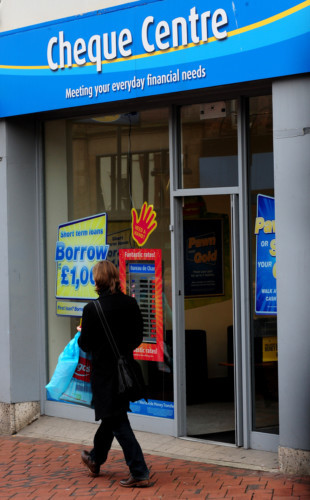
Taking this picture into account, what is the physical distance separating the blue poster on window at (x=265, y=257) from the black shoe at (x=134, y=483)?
71.2 inches

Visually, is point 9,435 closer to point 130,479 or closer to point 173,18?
point 130,479

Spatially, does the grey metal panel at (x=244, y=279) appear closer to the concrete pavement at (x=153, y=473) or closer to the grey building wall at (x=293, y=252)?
the concrete pavement at (x=153, y=473)

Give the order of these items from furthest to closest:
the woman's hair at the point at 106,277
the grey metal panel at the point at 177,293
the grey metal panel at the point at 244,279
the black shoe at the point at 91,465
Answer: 1. the grey metal panel at the point at 177,293
2. the grey metal panel at the point at 244,279
3. the black shoe at the point at 91,465
4. the woman's hair at the point at 106,277

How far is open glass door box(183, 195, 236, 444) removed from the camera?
8.05m

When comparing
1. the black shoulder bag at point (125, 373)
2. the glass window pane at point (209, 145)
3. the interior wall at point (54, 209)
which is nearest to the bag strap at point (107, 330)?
the black shoulder bag at point (125, 373)

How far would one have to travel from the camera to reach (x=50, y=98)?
27.7ft

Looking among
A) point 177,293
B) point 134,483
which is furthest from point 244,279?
point 134,483

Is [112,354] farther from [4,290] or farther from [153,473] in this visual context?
[4,290]

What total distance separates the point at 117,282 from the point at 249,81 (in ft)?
6.42

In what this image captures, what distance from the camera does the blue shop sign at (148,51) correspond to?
6664mm

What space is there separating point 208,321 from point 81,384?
1.71 metres

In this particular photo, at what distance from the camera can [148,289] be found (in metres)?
8.32

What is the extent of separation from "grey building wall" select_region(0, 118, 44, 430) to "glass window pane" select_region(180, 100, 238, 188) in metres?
1.89

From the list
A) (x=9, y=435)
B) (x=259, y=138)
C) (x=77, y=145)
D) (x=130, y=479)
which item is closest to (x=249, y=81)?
(x=259, y=138)
